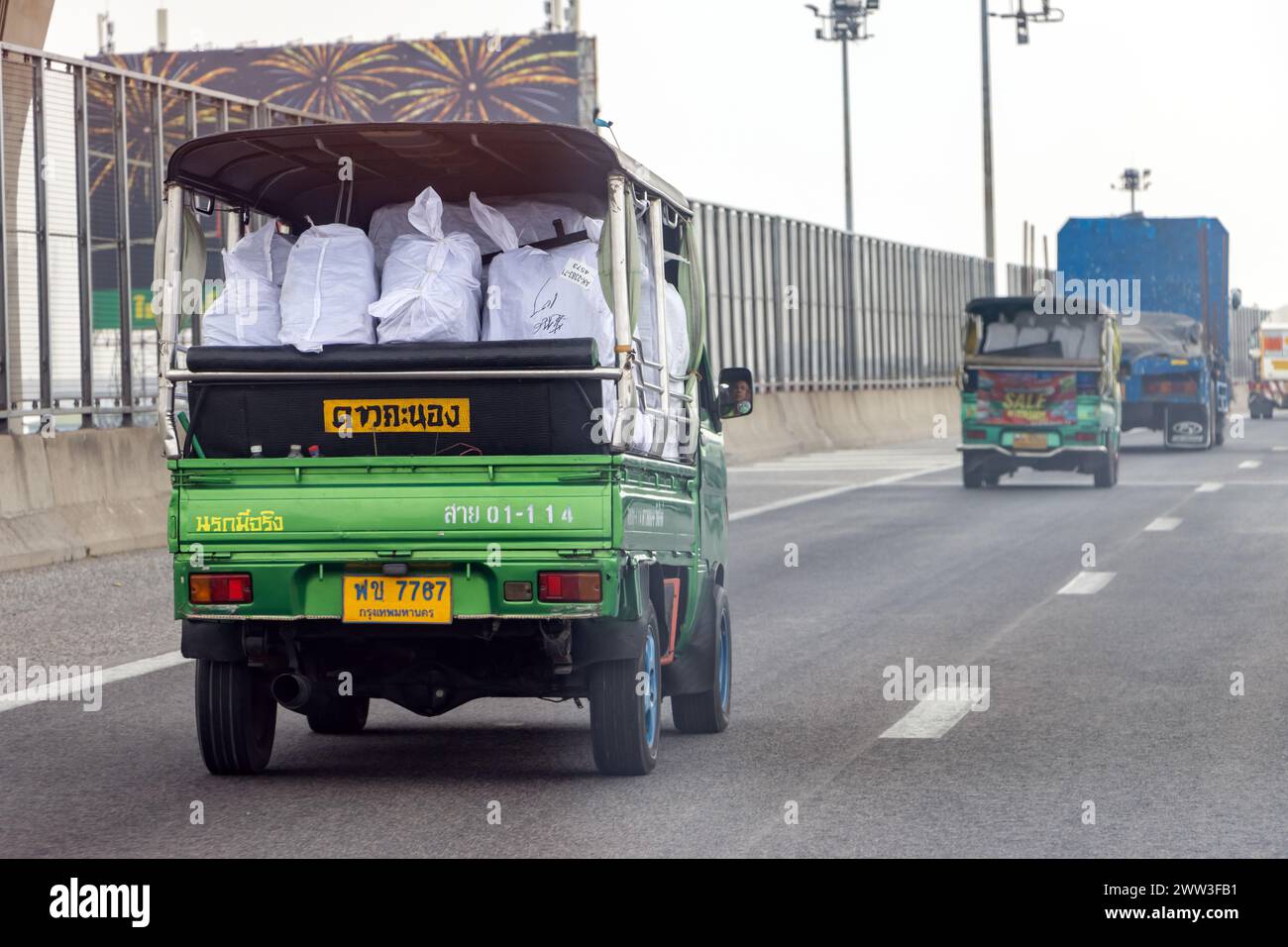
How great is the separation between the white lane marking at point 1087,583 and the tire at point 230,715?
7.93 m

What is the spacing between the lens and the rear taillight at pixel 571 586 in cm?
779

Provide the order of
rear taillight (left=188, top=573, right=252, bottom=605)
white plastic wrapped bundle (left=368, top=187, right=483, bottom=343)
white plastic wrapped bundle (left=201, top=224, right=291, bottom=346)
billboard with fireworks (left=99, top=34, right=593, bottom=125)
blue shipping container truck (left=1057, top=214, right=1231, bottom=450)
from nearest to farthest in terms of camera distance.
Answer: rear taillight (left=188, top=573, right=252, bottom=605) < white plastic wrapped bundle (left=368, top=187, right=483, bottom=343) < white plastic wrapped bundle (left=201, top=224, right=291, bottom=346) < blue shipping container truck (left=1057, top=214, right=1231, bottom=450) < billboard with fireworks (left=99, top=34, right=593, bottom=125)

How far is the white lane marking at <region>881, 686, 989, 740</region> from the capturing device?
9500 millimetres

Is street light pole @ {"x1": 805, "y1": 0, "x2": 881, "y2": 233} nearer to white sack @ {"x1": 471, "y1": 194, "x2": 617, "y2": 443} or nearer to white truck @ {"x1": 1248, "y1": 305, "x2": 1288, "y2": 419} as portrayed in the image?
white truck @ {"x1": 1248, "y1": 305, "x2": 1288, "y2": 419}

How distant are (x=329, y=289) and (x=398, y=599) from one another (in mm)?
1259

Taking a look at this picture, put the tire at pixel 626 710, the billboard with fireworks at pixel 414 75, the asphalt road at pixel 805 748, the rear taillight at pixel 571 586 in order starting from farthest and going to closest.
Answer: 1. the billboard with fireworks at pixel 414 75
2. the tire at pixel 626 710
3. the rear taillight at pixel 571 586
4. the asphalt road at pixel 805 748

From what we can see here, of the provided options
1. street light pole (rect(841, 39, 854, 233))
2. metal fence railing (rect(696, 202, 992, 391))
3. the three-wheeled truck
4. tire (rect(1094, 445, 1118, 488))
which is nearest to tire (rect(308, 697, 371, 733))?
the three-wheeled truck

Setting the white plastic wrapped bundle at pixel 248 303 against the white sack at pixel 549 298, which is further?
the white plastic wrapped bundle at pixel 248 303

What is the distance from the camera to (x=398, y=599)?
796 centimetres

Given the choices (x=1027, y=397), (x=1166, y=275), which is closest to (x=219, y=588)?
(x=1027, y=397)

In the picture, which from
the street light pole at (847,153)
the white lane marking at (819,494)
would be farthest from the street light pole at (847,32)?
the white lane marking at (819,494)

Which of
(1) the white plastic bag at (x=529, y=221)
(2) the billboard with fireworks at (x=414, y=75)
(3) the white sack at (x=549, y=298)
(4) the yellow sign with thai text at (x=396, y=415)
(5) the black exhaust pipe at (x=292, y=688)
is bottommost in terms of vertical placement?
(5) the black exhaust pipe at (x=292, y=688)

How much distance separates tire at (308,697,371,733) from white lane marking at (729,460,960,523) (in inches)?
504

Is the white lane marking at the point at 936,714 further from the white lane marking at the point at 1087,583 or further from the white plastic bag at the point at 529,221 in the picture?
the white lane marking at the point at 1087,583
